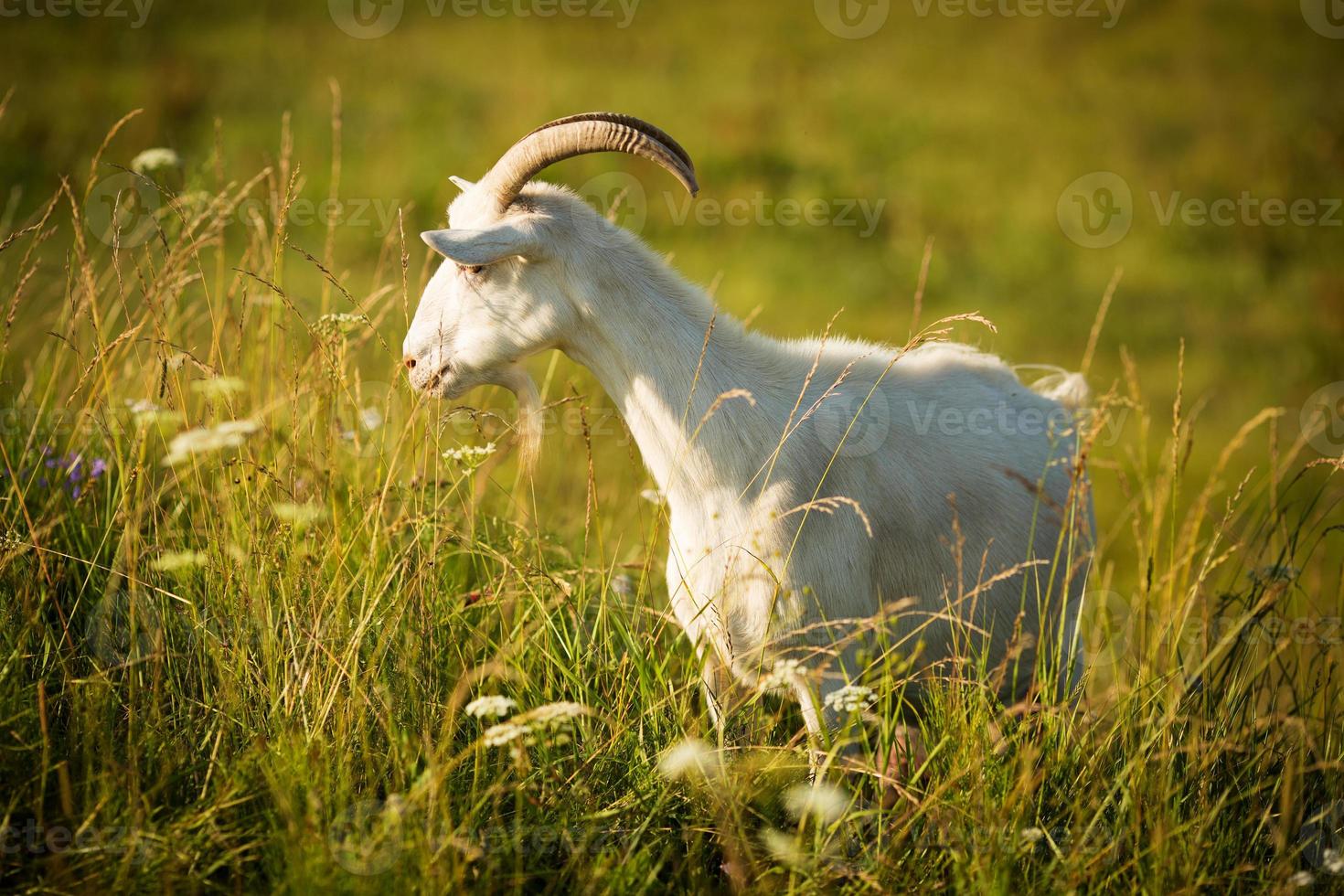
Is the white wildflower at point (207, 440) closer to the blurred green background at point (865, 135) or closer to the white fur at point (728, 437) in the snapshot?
the white fur at point (728, 437)

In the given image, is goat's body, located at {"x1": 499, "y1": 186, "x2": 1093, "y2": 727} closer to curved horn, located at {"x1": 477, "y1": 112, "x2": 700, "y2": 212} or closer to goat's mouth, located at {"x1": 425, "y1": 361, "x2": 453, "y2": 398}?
curved horn, located at {"x1": 477, "y1": 112, "x2": 700, "y2": 212}

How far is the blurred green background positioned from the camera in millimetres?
11430

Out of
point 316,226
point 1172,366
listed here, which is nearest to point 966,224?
point 1172,366

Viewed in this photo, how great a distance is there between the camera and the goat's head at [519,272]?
3023mm

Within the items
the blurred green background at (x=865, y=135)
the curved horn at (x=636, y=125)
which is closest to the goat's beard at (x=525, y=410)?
the curved horn at (x=636, y=125)

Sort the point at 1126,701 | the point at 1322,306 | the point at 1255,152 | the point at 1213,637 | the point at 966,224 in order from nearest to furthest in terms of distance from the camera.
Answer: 1. the point at 1126,701
2. the point at 1213,637
3. the point at 1322,306
4. the point at 966,224
5. the point at 1255,152

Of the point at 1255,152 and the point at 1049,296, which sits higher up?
the point at 1255,152

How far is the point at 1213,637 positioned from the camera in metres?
3.47

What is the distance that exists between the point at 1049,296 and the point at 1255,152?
4.30 metres

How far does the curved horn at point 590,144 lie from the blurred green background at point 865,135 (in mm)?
5778

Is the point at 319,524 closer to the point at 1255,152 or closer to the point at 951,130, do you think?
the point at 951,130

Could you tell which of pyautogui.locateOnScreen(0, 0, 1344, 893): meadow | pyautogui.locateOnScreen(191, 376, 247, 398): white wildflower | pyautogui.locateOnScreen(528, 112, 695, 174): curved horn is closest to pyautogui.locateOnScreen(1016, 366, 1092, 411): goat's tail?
pyautogui.locateOnScreen(0, 0, 1344, 893): meadow

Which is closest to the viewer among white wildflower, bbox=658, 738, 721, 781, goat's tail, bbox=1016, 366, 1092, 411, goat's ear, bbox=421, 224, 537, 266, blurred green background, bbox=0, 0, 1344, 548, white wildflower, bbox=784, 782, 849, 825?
white wildflower, bbox=784, 782, 849, 825

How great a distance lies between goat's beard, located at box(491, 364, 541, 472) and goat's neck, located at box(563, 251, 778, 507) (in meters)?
0.18
